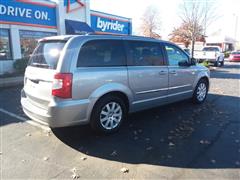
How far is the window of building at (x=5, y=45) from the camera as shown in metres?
12.6

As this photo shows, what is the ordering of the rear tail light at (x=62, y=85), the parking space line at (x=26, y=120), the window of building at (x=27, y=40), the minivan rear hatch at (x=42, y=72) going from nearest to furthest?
the rear tail light at (x=62, y=85) → the minivan rear hatch at (x=42, y=72) → the parking space line at (x=26, y=120) → the window of building at (x=27, y=40)

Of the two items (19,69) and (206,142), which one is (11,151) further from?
(19,69)

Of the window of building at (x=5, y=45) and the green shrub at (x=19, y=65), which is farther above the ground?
the window of building at (x=5, y=45)

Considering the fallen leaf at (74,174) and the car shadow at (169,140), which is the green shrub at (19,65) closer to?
the car shadow at (169,140)

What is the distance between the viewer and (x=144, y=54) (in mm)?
5180

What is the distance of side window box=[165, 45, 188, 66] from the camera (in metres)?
5.78

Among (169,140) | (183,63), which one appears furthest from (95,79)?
(183,63)

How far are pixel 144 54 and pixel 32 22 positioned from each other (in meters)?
10.7

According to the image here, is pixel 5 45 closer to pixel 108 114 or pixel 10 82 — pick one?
pixel 10 82

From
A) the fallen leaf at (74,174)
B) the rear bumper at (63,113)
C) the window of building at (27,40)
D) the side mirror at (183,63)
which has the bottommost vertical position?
the fallen leaf at (74,174)

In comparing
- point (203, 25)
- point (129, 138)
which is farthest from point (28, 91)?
point (203, 25)

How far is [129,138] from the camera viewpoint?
4438 millimetres

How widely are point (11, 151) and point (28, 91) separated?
115cm

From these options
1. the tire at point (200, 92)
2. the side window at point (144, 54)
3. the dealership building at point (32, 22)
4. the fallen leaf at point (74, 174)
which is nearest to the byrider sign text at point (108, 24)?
the dealership building at point (32, 22)
